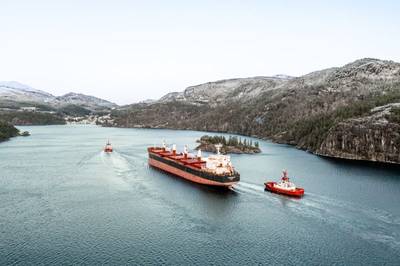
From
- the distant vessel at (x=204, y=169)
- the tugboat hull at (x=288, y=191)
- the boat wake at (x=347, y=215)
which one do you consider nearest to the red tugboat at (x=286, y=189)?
the tugboat hull at (x=288, y=191)

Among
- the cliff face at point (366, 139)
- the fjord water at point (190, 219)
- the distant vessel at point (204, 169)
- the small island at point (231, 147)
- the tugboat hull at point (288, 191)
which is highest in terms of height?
the cliff face at point (366, 139)

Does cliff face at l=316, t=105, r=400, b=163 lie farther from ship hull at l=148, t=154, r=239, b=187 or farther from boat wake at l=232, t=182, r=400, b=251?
boat wake at l=232, t=182, r=400, b=251

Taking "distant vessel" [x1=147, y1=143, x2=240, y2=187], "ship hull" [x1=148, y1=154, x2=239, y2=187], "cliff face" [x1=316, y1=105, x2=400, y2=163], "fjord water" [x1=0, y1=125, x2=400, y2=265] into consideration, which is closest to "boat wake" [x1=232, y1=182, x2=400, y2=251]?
"fjord water" [x1=0, y1=125, x2=400, y2=265]

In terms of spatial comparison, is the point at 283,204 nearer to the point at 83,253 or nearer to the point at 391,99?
the point at 83,253

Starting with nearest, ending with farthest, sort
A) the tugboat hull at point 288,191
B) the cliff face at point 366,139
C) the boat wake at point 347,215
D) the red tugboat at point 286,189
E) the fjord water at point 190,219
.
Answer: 1. the fjord water at point 190,219
2. the boat wake at point 347,215
3. the tugboat hull at point 288,191
4. the red tugboat at point 286,189
5. the cliff face at point 366,139

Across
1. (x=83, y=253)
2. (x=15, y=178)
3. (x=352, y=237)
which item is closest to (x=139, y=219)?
(x=83, y=253)

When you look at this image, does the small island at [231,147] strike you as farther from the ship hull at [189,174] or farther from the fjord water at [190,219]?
the fjord water at [190,219]

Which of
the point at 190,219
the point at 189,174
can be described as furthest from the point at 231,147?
the point at 190,219
